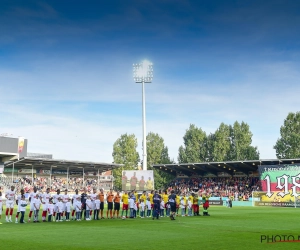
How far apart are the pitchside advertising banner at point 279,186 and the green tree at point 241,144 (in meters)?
34.2

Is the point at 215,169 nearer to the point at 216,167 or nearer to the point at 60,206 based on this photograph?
the point at 216,167

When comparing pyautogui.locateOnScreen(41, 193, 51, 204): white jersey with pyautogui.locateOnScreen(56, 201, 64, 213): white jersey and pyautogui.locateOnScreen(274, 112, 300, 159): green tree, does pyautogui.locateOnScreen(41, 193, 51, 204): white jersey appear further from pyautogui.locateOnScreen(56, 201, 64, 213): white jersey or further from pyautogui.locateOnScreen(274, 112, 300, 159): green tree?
pyautogui.locateOnScreen(274, 112, 300, 159): green tree

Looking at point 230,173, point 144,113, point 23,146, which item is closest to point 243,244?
point 144,113

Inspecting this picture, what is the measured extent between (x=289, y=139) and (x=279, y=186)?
31598 millimetres

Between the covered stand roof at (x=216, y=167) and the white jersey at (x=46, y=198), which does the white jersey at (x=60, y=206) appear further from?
the covered stand roof at (x=216, y=167)

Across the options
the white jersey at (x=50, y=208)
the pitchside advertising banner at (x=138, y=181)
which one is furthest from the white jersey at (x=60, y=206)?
the pitchside advertising banner at (x=138, y=181)

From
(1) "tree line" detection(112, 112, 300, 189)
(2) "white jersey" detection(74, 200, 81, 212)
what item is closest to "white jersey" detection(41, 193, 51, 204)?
(2) "white jersey" detection(74, 200, 81, 212)

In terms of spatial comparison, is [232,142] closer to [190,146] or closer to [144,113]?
[190,146]

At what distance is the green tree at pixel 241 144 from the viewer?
3406 inches

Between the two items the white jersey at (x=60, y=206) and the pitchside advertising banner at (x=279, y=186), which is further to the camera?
the pitchside advertising banner at (x=279, y=186)

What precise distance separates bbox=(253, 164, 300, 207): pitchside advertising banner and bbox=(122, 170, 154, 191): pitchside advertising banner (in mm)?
13569

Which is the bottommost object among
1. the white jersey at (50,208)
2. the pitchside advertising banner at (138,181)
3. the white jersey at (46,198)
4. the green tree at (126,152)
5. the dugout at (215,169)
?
the white jersey at (50,208)

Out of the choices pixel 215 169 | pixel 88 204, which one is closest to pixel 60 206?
pixel 88 204

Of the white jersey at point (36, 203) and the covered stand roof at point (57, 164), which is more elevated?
the covered stand roof at point (57, 164)
